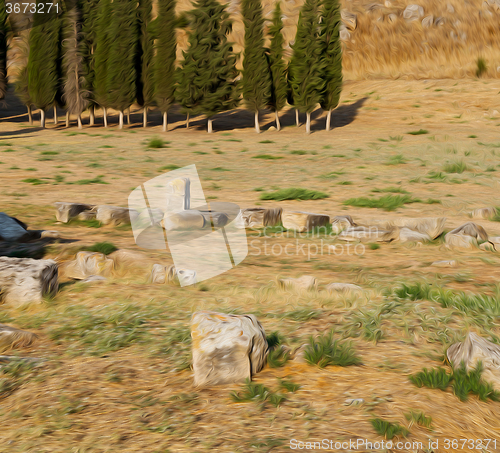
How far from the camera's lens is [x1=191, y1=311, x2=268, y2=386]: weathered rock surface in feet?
10.2

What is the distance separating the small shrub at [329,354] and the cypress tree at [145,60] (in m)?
25.5

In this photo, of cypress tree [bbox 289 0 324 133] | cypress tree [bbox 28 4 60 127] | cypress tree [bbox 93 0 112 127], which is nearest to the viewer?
cypress tree [bbox 289 0 324 133]

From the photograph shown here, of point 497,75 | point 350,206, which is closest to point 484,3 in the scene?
point 497,75

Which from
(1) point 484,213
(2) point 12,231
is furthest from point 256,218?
(1) point 484,213

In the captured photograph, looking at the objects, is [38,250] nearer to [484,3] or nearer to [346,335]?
[346,335]

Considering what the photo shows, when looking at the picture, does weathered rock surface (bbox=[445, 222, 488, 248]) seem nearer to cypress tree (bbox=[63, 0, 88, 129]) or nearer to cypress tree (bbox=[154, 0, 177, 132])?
cypress tree (bbox=[154, 0, 177, 132])

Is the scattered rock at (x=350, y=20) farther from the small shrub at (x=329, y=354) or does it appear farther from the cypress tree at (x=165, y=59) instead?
the small shrub at (x=329, y=354)

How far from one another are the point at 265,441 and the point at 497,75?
3515cm

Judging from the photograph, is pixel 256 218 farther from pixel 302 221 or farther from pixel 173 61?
pixel 173 61

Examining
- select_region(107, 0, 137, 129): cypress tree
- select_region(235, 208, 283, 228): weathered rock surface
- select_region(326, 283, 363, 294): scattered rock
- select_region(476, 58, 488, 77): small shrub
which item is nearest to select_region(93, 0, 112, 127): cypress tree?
select_region(107, 0, 137, 129): cypress tree

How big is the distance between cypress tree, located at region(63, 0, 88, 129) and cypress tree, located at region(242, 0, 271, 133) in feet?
28.7

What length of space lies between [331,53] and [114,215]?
67.9 ft

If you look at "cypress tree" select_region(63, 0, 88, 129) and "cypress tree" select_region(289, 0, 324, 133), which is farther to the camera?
"cypress tree" select_region(63, 0, 88, 129)

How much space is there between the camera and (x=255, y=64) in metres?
25.5
